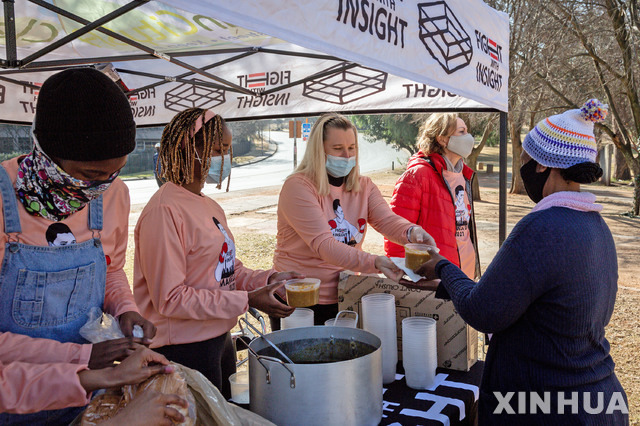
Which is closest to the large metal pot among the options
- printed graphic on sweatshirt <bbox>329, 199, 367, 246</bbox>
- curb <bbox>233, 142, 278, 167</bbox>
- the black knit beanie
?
the black knit beanie

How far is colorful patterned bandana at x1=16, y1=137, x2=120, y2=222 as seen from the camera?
1504 millimetres

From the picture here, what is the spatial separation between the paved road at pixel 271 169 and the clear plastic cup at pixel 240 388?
16.8 metres

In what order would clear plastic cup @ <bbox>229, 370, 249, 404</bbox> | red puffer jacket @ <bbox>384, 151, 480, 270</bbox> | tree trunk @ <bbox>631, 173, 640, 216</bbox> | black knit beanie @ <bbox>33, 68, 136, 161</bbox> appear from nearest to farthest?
black knit beanie @ <bbox>33, 68, 136, 161</bbox> < clear plastic cup @ <bbox>229, 370, 249, 404</bbox> < red puffer jacket @ <bbox>384, 151, 480, 270</bbox> < tree trunk @ <bbox>631, 173, 640, 216</bbox>

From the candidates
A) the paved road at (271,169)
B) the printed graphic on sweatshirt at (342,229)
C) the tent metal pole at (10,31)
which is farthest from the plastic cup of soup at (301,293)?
the paved road at (271,169)

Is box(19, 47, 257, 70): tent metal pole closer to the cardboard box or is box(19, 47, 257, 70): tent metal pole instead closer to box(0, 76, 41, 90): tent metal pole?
box(0, 76, 41, 90): tent metal pole

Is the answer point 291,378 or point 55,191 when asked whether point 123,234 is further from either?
point 291,378

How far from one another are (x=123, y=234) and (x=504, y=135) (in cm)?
308

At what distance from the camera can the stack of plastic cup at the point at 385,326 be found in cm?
218

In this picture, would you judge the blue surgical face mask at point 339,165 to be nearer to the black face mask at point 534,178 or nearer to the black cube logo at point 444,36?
the black cube logo at point 444,36

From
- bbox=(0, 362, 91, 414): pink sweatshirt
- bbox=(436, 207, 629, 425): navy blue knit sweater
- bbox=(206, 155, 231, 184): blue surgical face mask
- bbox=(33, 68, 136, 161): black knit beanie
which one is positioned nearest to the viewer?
bbox=(0, 362, 91, 414): pink sweatshirt

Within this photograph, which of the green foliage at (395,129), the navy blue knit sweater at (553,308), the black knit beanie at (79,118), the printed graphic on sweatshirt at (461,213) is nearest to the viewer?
the black knit beanie at (79,118)

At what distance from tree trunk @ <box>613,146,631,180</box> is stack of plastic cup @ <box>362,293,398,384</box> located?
32.2m

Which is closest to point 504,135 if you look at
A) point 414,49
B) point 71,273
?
point 414,49

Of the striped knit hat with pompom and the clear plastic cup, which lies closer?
the striped knit hat with pompom
